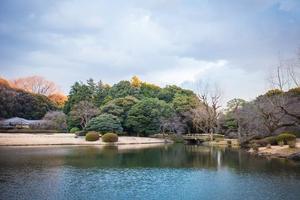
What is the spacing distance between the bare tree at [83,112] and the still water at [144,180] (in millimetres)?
27966

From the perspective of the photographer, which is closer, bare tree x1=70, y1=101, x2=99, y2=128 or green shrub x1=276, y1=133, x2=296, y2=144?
green shrub x1=276, y1=133, x2=296, y2=144

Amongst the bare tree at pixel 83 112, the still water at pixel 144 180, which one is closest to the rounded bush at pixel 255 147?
the still water at pixel 144 180

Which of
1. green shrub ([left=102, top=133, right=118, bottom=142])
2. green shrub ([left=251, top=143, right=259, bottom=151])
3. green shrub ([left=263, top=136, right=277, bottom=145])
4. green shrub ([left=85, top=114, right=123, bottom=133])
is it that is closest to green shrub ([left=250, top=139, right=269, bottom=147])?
green shrub ([left=263, top=136, right=277, bottom=145])

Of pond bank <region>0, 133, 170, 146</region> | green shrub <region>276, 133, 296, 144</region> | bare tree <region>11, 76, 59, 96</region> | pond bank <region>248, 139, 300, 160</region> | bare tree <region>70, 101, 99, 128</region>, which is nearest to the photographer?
pond bank <region>248, 139, 300, 160</region>

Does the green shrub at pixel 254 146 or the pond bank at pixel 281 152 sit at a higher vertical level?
the green shrub at pixel 254 146

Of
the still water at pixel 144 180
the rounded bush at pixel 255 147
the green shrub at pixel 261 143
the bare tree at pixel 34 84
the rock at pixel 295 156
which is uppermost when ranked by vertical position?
the bare tree at pixel 34 84

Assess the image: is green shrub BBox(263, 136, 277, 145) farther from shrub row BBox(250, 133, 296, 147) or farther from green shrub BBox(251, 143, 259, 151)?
green shrub BBox(251, 143, 259, 151)

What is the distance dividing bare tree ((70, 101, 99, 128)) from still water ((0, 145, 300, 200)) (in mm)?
27966

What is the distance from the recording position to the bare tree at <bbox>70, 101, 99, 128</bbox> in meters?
50.5

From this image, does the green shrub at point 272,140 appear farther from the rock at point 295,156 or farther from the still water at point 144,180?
the still water at point 144,180

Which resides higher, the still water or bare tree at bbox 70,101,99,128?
bare tree at bbox 70,101,99,128

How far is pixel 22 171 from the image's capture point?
17953mm

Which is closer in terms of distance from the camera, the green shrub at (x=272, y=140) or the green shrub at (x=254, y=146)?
the green shrub at (x=254, y=146)

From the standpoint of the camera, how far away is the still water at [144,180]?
42.9 feet
